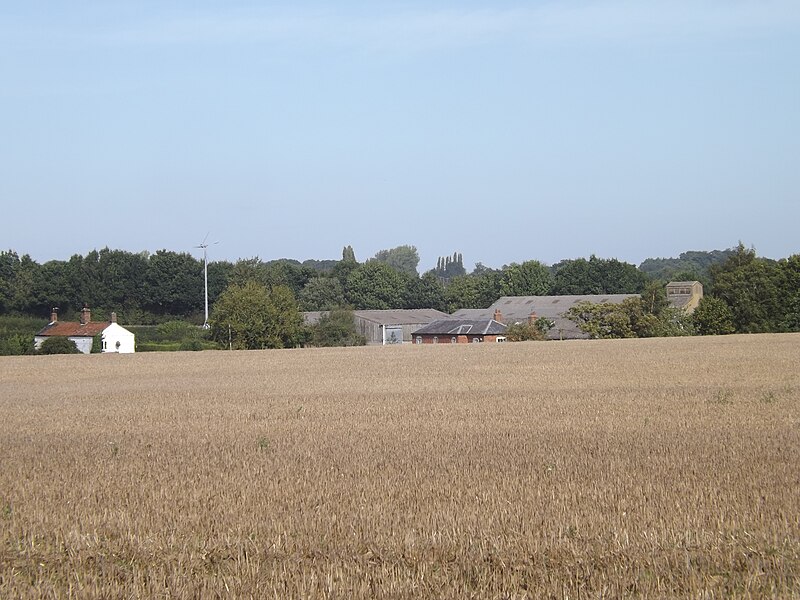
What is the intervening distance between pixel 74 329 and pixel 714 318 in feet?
188

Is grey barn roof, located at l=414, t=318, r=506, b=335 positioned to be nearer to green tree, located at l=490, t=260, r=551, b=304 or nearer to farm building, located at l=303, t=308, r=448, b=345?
farm building, located at l=303, t=308, r=448, b=345

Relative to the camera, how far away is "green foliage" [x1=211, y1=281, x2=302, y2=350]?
75.6 meters

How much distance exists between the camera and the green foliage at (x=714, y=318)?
79562mm

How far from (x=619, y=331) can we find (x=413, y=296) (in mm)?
65982

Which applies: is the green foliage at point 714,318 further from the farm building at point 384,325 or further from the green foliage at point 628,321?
the farm building at point 384,325

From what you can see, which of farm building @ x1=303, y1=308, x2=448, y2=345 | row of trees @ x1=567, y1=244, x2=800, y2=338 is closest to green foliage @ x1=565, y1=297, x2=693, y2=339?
row of trees @ x1=567, y1=244, x2=800, y2=338

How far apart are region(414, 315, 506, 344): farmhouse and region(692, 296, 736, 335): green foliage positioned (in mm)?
18404

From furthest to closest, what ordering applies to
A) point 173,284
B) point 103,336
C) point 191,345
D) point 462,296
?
point 462,296
point 173,284
point 103,336
point 191,345

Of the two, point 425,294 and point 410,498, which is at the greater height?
point 425,294

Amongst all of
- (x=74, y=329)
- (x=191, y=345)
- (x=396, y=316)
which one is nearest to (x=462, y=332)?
(x=396, y=316)

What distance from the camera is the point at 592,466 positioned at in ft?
41.3

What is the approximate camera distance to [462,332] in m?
93.8

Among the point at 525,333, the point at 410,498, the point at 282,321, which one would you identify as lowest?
the point at 410,498

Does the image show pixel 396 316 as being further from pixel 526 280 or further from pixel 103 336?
pixel 103 336
